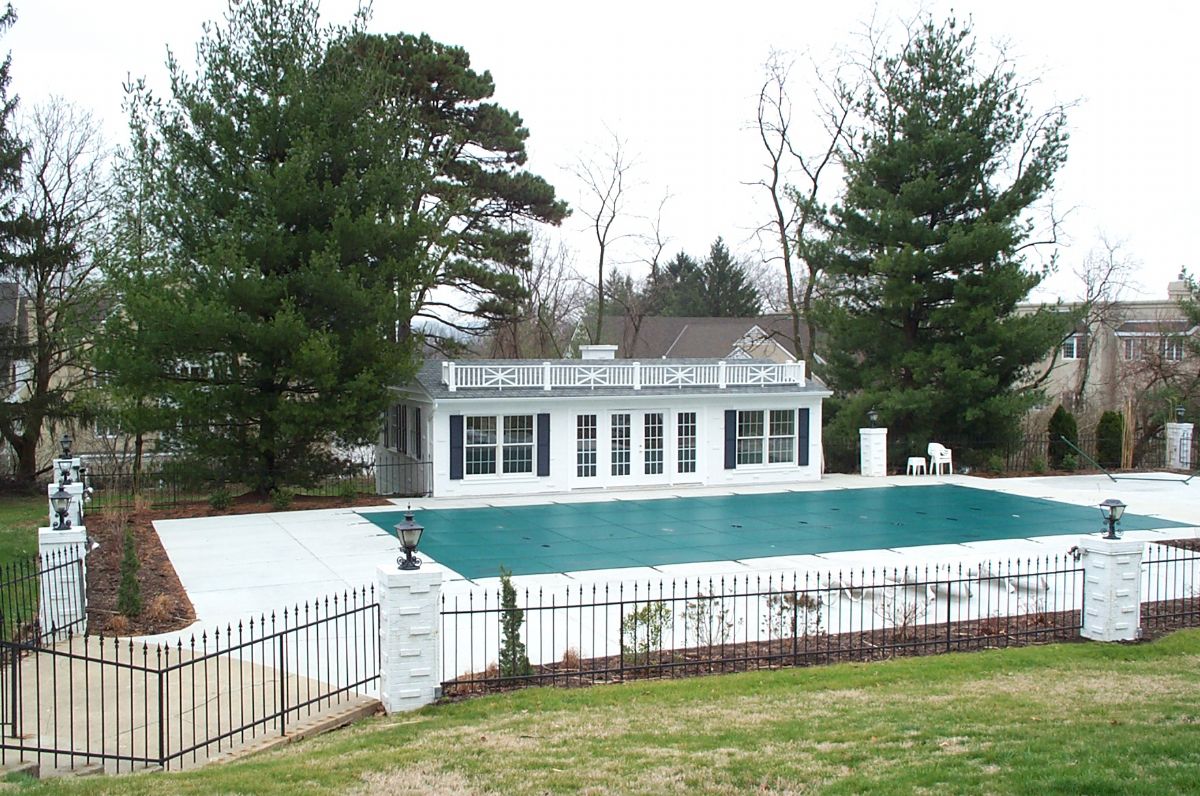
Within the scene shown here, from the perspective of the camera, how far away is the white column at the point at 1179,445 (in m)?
33.5

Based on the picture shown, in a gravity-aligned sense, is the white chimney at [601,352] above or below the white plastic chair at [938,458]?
above

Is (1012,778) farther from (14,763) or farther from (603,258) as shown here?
(603,258)

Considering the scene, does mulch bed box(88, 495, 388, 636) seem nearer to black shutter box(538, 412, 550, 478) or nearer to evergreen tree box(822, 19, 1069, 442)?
black shutter box(538, 412, 550, 478)

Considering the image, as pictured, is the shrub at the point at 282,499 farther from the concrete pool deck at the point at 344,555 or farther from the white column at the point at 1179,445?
the white column at the point at 1179,445

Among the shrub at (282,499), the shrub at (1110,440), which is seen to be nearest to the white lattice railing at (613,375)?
the shrub at (282,499)

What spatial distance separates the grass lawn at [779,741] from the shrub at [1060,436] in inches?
980

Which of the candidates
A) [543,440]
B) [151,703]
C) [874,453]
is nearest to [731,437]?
[874,453]

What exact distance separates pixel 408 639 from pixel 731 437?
19353 mm

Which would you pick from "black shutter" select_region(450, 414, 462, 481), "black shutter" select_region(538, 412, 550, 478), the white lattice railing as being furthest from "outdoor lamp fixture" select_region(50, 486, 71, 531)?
"black shutter" select_region(538, 412, 550, 478)

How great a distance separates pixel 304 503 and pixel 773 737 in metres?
17.9

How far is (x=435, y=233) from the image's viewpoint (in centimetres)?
2508

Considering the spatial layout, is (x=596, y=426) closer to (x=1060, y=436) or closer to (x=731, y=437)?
(x=731, y=437)

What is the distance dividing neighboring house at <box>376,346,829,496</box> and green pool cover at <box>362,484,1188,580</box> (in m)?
2.45

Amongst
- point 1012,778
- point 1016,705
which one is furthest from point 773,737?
point 1016,705
